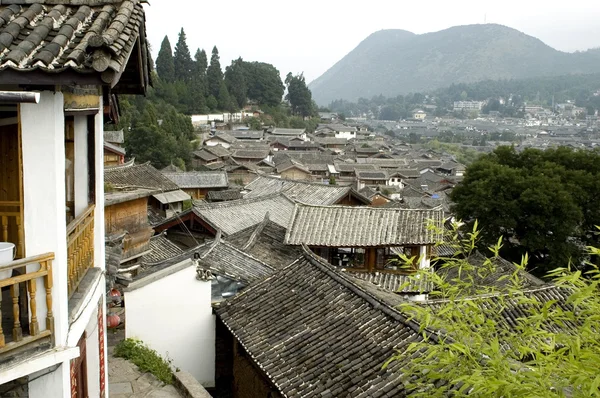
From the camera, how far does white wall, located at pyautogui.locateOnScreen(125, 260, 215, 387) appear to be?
1204 cm

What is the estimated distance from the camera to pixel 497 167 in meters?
30.3

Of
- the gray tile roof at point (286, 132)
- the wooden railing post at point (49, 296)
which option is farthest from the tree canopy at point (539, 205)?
the gray tile roof at point (286, 132)

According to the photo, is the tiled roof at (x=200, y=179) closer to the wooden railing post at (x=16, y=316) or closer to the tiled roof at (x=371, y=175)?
the tiled roof at (x=371, y=175)

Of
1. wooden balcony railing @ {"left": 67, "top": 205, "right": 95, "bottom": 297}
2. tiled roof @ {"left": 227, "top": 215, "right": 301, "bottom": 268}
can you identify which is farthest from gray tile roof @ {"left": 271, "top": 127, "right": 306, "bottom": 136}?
wooden balcony railing @ {"left": 67, "top": 205, "right": 95, "bottom": 297}

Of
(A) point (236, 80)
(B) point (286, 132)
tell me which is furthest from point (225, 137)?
(A) point (236, 80)

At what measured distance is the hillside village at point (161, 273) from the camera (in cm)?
415

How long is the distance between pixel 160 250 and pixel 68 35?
17943 millimetres

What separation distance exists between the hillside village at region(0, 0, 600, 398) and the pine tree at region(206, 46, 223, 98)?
58.0m

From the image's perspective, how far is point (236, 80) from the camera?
9125 cm

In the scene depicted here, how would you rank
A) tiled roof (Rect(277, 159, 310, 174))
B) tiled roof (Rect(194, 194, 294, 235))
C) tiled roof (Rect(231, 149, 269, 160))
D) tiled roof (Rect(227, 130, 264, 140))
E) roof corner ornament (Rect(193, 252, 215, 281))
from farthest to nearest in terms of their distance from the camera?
tiled roof (Rect(227, 130, 264, 140))
tiled roof (Rect(231, 149, 269, 160))
tiled roof (Rect(277, 159, 310, 174))
tiled roof (Rect(194, 194, 294, 235))
roof corner ornament (Rect(193, 252, 215, 281))

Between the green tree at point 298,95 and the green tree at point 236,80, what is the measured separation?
43.5 ft

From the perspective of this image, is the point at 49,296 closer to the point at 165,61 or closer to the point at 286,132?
the point at 165,61

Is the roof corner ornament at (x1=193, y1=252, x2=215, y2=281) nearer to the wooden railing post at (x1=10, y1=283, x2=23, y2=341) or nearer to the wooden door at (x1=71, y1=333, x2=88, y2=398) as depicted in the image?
the wooden door at (x1=71, y1=333, x2=88, y2=398)

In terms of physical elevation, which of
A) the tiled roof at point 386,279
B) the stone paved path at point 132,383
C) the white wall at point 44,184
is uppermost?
the white wall at point 44,184
